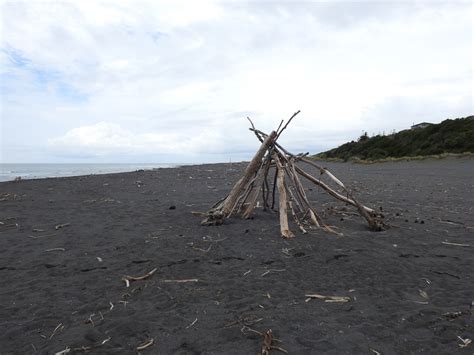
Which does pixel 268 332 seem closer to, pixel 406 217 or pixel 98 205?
pixel 406 217

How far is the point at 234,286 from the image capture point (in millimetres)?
3852

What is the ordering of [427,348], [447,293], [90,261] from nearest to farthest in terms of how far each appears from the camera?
1. [427,348]
2. [447,293]
3. [90,261]

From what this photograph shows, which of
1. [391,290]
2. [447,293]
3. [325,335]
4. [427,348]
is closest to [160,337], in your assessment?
[325,335]

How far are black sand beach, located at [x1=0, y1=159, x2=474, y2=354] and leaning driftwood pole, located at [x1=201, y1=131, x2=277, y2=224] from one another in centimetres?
21

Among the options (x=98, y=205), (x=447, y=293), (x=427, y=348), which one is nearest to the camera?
(x=427, y=348)

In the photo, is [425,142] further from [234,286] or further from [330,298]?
[234,286]

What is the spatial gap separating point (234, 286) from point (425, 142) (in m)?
31.9

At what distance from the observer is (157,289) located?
12.6 feet

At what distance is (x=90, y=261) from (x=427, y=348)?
3902mm

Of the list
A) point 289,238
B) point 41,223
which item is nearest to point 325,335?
point 289,238

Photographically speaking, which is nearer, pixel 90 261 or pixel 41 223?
pixel 90 261

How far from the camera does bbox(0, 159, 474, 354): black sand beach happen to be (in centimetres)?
286

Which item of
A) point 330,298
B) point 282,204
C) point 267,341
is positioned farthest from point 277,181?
point 267,341

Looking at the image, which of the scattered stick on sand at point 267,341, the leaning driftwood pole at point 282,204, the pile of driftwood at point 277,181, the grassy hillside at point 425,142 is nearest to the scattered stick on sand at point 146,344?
the scattered stick on sand at point 267,341
